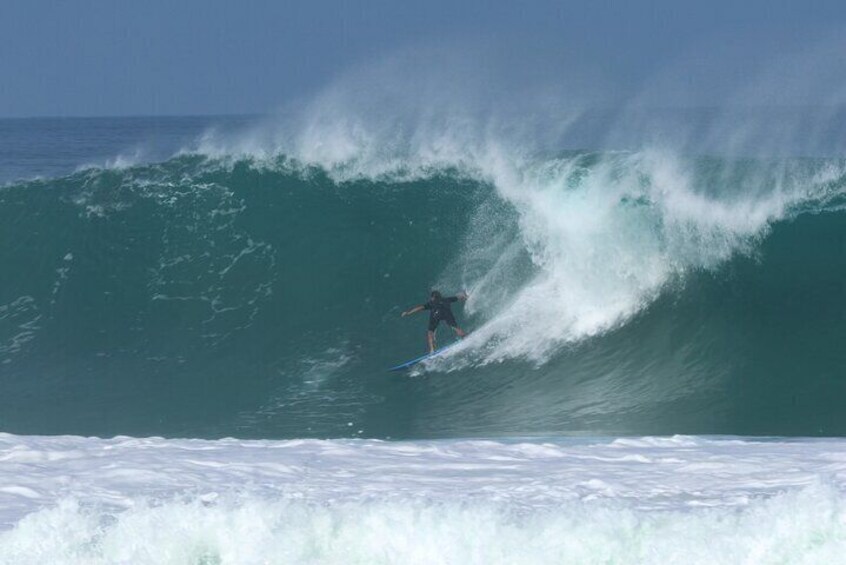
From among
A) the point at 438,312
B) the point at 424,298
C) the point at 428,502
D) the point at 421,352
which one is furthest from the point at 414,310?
the point at 428,502

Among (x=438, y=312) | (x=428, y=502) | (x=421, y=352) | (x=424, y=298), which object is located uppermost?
(x=424, y=298)

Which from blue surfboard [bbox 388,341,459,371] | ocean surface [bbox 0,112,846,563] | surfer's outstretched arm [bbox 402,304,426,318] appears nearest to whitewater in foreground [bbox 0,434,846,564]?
ocean surface [bbox 0,112,846,563]

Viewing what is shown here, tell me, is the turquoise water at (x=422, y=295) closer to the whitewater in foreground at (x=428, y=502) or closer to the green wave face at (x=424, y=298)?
the green wave face at (x=424, y=298)

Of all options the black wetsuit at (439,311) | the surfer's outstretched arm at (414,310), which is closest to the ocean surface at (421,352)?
the surfer's outstretched arm at (414,310)

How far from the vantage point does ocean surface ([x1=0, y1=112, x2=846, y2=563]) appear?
6047 millimetres

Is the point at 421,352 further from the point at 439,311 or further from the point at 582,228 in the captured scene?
the point at 582,228

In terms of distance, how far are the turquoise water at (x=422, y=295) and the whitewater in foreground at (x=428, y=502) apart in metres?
1.99

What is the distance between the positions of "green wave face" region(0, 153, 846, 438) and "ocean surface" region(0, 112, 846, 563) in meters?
0.04

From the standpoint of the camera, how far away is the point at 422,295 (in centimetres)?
1342

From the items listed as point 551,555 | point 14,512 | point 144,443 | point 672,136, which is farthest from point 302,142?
point 551,555

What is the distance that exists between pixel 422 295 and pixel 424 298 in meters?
0.06

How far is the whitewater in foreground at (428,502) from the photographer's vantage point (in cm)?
581

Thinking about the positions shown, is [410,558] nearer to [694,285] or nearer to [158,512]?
[158,512]

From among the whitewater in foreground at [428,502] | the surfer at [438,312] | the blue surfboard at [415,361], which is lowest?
the whitewater in foreground at [428,502]
